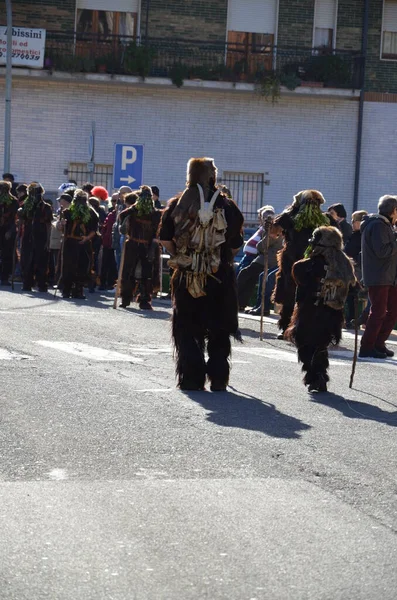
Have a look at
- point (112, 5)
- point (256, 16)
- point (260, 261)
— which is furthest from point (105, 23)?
point (260, 261)

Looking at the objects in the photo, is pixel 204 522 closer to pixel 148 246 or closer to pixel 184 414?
pixel 184 414

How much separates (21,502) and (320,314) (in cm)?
535

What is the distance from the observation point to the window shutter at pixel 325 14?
3841 cm

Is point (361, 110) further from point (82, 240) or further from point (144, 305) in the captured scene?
point (144, 305)

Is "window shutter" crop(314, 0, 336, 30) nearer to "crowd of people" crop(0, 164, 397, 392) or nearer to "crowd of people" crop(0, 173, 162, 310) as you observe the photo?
"crowd of people" crop(0, 173, 162, 310)

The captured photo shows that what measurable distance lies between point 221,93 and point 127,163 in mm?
12919

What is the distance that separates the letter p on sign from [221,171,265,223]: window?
13.2m

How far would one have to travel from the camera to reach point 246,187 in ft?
128

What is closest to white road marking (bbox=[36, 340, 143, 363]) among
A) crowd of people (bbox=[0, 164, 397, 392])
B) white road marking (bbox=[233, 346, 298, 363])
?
crowd of people (bbox=[0, 164, 397, 392])

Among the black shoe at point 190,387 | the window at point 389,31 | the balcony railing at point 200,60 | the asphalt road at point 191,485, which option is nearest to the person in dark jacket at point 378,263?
the asphalt road at point 191,485

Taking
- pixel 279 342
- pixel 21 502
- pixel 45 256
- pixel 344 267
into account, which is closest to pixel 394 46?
pixel 45 256

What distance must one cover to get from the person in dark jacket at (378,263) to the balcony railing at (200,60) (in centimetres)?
2256

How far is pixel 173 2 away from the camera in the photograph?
3766cm

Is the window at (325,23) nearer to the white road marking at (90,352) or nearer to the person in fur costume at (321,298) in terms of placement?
the white road marking at (90,352)
